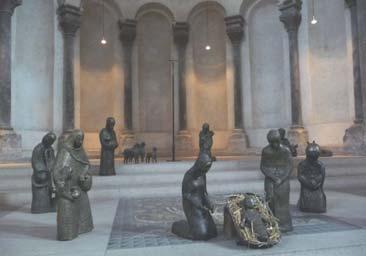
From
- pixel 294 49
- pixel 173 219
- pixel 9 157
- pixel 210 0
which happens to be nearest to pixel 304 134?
pixel 294 49

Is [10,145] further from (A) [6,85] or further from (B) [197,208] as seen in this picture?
(B) [197,208]

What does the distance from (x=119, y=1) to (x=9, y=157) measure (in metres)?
7.53

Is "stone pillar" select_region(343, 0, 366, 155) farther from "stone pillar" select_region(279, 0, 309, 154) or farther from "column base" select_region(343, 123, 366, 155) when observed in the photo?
"stone pillar" select_region(279, 0, 309, 154)

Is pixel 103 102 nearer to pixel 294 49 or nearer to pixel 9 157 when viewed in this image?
pixel 9 157

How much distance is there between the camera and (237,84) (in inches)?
575

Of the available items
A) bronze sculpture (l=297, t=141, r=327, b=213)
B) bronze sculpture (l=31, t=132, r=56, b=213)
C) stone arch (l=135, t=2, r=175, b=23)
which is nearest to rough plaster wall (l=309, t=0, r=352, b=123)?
stone arch (l=135, t=2, r=175, b=23)

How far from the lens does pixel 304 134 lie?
1255 centimetres

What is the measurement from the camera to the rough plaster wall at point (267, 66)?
14.2 meters

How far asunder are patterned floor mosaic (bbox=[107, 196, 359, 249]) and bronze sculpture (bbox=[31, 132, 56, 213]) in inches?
45.6

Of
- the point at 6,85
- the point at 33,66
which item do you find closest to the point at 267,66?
the point at 33,66

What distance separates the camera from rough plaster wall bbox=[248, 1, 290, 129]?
1417cm

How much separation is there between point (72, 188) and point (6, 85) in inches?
321

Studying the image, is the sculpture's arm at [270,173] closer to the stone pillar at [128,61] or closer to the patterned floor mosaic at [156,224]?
the patterned floor mosaic at [156,224]

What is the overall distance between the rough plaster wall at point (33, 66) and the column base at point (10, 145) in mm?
1096
